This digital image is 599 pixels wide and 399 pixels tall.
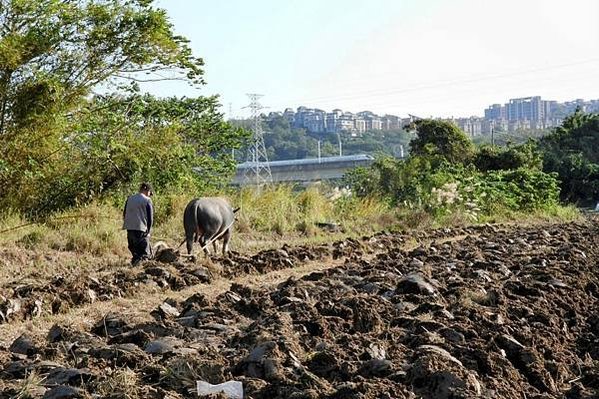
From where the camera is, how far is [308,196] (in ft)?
74.0

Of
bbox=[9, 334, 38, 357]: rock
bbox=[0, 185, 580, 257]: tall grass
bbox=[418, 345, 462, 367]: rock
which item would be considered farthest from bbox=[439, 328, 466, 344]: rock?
bbox=[0, 185, 580, 257]: tall grass

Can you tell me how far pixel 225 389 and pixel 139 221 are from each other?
7927 millimetres

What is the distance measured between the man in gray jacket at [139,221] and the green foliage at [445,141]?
24.7 m

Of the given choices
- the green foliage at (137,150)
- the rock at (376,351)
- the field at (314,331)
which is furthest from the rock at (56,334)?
the green foliage at (137,150)

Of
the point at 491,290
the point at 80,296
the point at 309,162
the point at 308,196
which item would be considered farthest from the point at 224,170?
the point at 309,162

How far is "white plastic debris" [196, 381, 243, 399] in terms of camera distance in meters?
5.42

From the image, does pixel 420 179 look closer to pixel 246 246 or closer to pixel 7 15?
pixel 246 246

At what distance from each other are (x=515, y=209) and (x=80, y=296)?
19.2 metres

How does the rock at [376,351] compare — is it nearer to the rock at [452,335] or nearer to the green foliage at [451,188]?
the rock at [452,335]

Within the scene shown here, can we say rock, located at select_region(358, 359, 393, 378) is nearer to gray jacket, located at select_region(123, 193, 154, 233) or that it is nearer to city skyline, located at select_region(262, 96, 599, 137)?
gray jacket, located at select_region(123, 193, 154, 233)

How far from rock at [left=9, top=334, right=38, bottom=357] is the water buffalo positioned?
6.70 m

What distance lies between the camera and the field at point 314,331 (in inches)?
224

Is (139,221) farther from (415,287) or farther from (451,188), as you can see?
(451,188)

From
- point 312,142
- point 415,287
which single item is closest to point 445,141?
point 415,287
